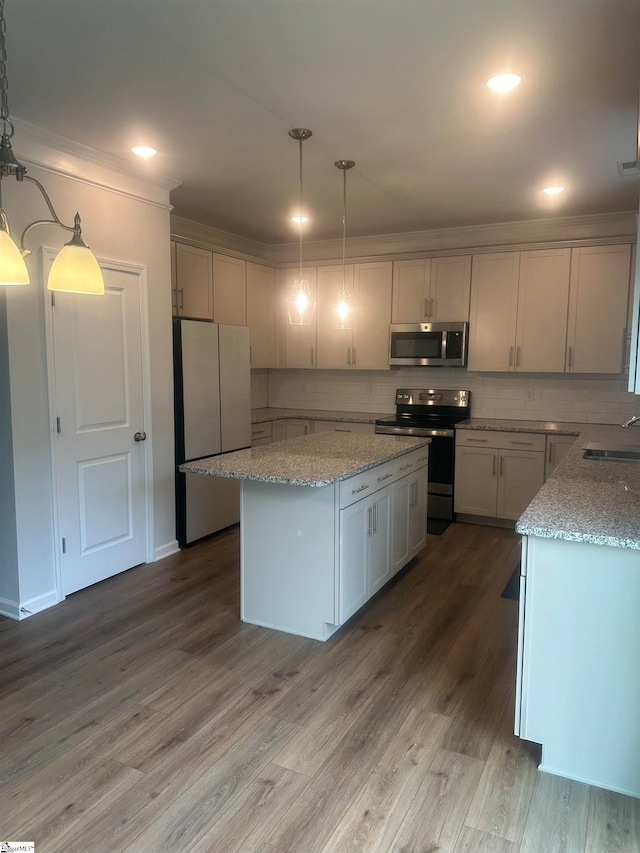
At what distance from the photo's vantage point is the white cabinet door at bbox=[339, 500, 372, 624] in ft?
9.41

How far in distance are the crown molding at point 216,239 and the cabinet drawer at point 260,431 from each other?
1615 millimetres

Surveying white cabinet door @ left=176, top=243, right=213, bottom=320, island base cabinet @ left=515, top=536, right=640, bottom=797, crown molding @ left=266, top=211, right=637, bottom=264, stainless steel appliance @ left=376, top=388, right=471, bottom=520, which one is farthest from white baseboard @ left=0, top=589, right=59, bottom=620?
crown molding @ left=266, top=211, right=637, bottom=264

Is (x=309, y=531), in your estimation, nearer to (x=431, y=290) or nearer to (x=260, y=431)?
(x=260, y=431)

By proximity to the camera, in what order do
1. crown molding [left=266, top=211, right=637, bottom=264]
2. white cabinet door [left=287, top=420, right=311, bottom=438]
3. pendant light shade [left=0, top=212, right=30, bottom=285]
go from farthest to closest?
white cabinet door [left=287, top=420, right=311, bottom=438] → crown molding [left=266, top=211, right=637, bottom=264] → pendant light shade [left=0, top=212, right=30, bottom=285]

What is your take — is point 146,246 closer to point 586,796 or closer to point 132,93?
point 132,93

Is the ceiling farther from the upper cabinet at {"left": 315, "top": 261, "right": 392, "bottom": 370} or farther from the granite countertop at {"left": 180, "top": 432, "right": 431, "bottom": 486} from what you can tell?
the granite countertop at {"left": 180, "top": 432, "right": 431, "bottom": 486}

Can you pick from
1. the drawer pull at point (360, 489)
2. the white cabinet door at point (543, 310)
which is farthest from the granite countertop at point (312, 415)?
the drawer pull at point (360, 489)

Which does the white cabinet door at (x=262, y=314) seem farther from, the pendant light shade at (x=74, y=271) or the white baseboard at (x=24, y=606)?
the pendant light shade at (x=74, y=271)

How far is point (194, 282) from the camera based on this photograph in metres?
4.71

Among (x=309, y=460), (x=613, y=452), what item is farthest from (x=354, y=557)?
(x=613, y=452)

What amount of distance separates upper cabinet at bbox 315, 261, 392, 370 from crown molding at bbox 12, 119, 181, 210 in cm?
204

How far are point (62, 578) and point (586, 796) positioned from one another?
2.89 meters

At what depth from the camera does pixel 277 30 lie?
206 centimetres

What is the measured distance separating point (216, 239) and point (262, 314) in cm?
84
